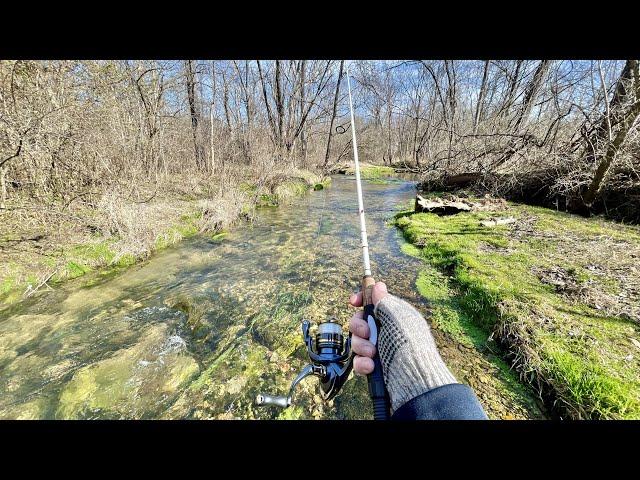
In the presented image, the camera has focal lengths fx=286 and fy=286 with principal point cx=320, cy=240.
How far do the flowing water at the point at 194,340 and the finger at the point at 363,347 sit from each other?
4.93 feet

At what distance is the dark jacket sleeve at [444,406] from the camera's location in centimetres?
102

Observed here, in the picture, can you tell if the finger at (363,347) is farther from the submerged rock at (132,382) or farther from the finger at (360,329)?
the submerged rock at (132,382)

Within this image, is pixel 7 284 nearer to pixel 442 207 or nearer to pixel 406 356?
pixel 406 356

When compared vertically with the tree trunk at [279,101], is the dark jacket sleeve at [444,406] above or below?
below

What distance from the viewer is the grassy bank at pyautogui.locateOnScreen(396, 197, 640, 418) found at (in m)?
2.46

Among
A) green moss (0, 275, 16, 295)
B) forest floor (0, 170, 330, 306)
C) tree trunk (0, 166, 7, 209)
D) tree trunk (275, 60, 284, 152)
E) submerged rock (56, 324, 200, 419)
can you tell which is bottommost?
submerged rock (56, 324, 200, 419)

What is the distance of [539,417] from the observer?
2.46 meters

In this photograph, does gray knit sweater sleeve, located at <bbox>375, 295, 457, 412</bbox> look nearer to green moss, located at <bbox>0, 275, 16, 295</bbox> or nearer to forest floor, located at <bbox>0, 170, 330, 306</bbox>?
forest floor, located at <bbox>0, 170, 330, 306</bbox>

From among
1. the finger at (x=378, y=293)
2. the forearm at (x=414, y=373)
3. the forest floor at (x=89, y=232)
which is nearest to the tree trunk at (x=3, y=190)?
the forest floor at (x=89, y=232)

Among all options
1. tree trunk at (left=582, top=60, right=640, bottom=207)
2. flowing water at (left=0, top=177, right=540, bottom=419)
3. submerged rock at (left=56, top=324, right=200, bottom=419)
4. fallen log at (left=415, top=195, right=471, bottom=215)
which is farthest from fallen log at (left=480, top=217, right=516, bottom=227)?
submerged rock at (left=56, top=324, right=200, bottom=419)

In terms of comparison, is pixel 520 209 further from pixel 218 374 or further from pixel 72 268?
pixel 72 268

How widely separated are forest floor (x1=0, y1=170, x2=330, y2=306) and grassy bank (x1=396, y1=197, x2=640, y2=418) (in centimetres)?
584
